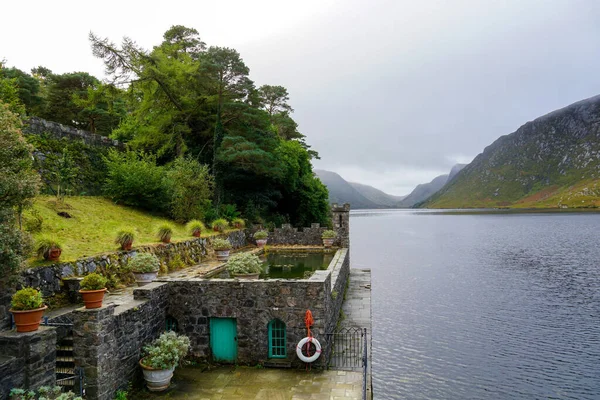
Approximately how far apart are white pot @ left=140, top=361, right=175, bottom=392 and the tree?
152 inches

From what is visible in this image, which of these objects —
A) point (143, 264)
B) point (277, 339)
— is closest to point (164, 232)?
point (143, 264)

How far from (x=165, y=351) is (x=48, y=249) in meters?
4.61

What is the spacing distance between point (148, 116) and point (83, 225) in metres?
15.1

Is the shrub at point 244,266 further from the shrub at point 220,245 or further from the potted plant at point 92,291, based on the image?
the shrub at point 220,245

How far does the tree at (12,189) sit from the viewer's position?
834 cm

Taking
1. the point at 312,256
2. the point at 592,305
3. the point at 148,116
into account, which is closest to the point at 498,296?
the point at 592,305

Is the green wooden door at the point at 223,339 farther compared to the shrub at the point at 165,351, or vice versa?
the green wooden door at the point at 223,339

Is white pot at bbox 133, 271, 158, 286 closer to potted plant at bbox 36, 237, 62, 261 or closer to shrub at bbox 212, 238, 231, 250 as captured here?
potted plant at bbox 36, 237, 62, 261

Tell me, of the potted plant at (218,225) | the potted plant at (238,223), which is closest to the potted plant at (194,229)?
the potted plant at (218,225)

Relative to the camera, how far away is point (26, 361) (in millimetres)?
7262

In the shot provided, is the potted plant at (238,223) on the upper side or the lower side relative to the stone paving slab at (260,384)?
upper

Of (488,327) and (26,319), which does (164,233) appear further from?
(488,327)

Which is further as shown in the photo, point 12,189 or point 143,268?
point 143,268

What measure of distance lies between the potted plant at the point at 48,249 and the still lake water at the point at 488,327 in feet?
41.1
